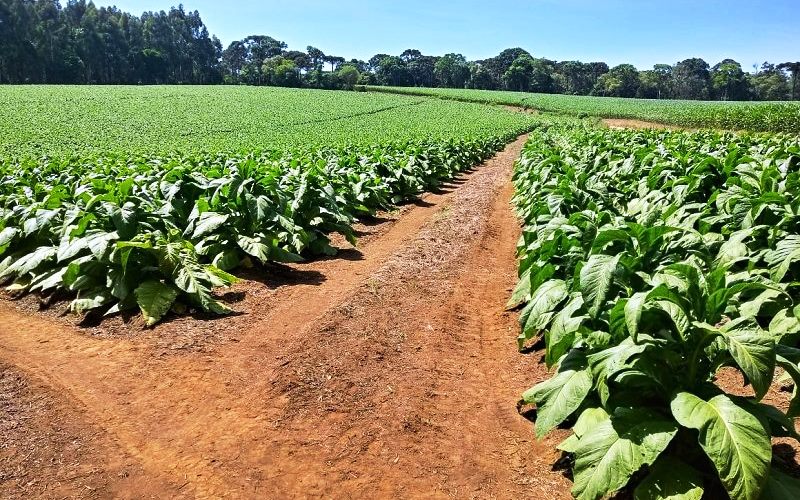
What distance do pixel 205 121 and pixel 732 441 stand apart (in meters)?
49.3

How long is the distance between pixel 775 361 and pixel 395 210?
35.7 ft

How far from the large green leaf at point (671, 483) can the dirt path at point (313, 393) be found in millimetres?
518

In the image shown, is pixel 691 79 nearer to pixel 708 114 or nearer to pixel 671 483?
pixel 708 114

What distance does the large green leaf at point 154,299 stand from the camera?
17.7 ft

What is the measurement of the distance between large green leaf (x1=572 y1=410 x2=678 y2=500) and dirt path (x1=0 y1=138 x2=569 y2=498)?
42 centimetres

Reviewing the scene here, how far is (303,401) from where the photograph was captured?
399 centimetres

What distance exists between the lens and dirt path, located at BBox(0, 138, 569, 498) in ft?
10.5

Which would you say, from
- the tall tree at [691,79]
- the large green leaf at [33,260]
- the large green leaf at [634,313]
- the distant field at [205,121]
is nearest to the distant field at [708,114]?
the distant field at [205,121]

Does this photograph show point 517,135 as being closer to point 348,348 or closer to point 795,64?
point 348,348

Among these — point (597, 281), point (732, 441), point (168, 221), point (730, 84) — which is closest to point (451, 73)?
point (730, 84)

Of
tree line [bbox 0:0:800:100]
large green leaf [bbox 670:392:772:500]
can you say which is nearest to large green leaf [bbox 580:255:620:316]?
large green leaf [bbox 670:392:772:500]

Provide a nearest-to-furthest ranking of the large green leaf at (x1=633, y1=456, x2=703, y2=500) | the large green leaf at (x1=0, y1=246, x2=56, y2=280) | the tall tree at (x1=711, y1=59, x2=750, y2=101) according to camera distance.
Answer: the large green leaf at (x1=633, y1=456, x2=703, y2=500)
the large green leaf at (x1=0, y1=246, x2=56, y2=280)
the tall tree at (x1=711, y1=59, x2=750, y2=101)

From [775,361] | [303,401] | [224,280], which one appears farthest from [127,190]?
[775,361]

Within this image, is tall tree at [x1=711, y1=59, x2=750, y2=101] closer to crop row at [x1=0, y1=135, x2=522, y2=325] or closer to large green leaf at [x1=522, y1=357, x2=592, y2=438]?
crop row at [x1=0, y1=135, x2=522, y2=325]
